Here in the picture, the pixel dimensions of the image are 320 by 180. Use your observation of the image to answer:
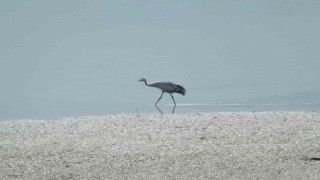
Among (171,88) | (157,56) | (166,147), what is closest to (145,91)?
(171,88)

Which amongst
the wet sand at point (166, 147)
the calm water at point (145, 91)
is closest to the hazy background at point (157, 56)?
the calm water at point (145, 91)

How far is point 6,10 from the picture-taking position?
91.6 feet

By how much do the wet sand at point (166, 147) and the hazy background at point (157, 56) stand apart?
1917 mm

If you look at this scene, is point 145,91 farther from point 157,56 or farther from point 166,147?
point 166,147

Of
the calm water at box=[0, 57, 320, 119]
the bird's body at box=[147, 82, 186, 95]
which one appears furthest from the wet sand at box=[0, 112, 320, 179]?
the bird's body at box=[147, 82, 186, 95]

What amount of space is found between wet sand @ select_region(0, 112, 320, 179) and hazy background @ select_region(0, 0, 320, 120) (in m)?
1.92

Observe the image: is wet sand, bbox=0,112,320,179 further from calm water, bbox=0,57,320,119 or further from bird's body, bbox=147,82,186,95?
bird's body, bbox=147,82,186,95

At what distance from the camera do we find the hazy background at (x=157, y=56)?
12.9m

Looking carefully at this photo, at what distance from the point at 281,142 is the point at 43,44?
45.5ft

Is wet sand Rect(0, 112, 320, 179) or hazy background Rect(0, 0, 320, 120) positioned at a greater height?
hazy background Rect(0, 0, 320, 120)

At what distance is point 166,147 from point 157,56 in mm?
10202

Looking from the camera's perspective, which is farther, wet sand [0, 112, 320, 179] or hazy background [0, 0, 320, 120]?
hazy background [0, 0, 320, 120]

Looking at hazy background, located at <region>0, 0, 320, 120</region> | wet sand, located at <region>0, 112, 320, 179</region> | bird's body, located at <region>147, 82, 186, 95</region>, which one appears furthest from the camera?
hazy background, located at <region>0, 0, 320, 120</region>

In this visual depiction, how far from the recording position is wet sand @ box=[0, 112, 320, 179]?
23.0 ft
